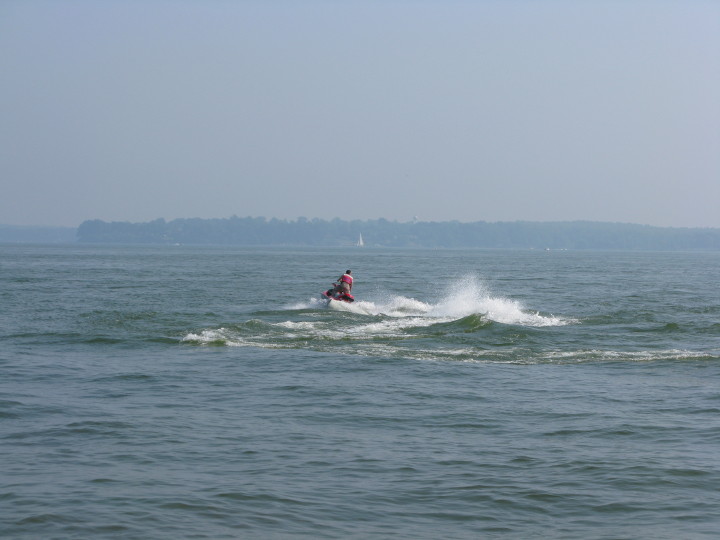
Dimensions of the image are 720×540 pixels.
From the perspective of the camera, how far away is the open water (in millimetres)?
10734

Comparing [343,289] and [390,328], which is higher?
[343,289]

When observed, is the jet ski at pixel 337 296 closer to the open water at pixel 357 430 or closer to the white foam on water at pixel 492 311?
the white foam on water at pixel 492 311

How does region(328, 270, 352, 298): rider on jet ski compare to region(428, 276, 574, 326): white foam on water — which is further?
region(328, 270, 352, 298): rider on jet ski

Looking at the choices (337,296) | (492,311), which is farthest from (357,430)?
(337,296)

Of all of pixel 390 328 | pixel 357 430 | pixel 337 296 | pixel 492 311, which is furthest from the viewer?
pixel 337 296

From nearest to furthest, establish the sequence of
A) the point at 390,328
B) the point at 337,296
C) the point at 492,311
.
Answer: the point at 390,328 → the point at 492,311 → the point at 337,296

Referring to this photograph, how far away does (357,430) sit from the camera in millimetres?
14992

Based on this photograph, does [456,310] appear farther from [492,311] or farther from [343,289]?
[343,289]

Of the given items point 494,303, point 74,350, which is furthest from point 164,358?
point 494,303

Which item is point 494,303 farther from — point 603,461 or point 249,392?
point 603,461

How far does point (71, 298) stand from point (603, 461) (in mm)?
34829

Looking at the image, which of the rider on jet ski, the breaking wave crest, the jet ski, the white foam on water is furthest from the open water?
the rider on jet ski

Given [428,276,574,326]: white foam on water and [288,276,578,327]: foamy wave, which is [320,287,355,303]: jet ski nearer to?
[288,276,578,327]: foamy wave

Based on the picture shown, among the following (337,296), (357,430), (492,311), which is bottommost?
(357,430)
